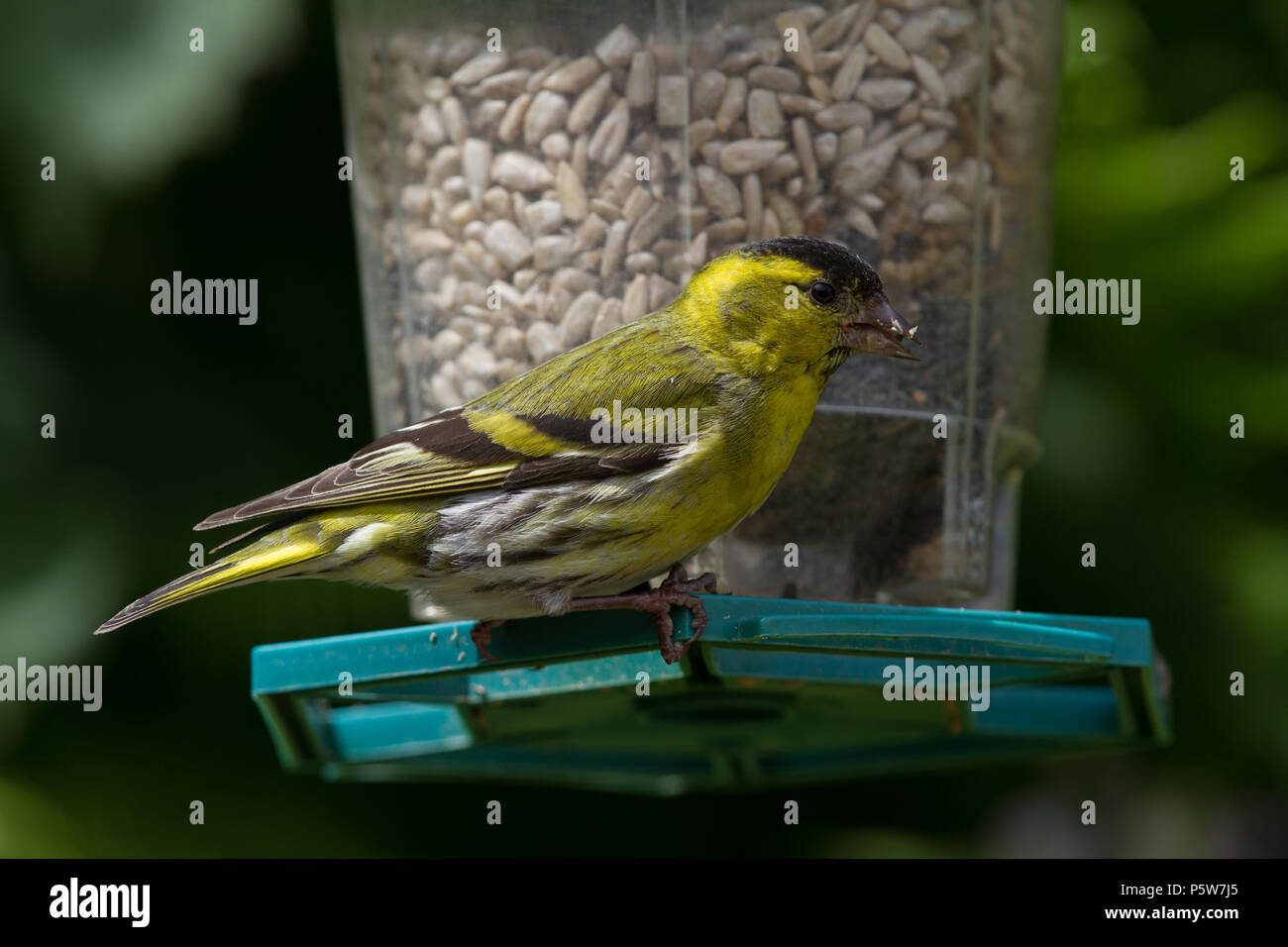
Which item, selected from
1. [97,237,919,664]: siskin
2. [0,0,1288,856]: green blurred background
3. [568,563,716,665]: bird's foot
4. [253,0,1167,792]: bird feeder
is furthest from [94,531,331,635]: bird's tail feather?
[0,0,1288,856]: green blurred background

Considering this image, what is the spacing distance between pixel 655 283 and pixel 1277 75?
2.19m

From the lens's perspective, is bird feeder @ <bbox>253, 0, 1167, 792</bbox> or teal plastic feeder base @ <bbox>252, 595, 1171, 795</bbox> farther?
bird feeder @ <bbox>253, 0, 1167, 792</bbox>

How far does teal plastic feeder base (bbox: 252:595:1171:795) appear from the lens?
3.47m

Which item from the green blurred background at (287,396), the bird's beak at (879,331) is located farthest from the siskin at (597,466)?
the green blurred background at (287,396)

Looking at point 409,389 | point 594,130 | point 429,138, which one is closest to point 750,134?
point 594,130

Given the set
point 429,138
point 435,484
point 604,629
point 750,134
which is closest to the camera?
point 604,629

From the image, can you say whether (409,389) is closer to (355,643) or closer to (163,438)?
(163,438)

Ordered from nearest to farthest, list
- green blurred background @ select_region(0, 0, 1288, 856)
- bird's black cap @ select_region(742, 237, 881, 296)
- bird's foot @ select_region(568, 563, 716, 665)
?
1. bird's foot @ select_region(568, 563, 716, 665)
2. bird's black cap @ select_region(742, 237, 881, 296)
3. green blurred background @ select_region(0, 0, 1288, 856)

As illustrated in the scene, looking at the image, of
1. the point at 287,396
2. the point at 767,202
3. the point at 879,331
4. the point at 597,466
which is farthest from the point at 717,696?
the point at 287,396

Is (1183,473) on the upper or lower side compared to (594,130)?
lower

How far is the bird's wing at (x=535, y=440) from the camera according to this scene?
12.7ft

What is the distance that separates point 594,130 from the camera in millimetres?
4266

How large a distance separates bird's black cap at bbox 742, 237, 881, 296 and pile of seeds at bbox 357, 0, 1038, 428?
8.4 inches

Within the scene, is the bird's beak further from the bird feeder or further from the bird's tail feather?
the bird's tail feather
